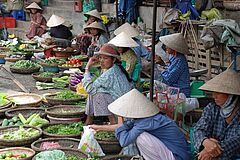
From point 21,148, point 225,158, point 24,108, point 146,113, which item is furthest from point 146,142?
point 24,108

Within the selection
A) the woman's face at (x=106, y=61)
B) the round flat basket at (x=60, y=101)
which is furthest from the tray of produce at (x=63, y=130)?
the round flat basket at (x=60, y=101)

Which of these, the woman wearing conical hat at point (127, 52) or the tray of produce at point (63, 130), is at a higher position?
the woman wearing conical hat at point (127, 52)

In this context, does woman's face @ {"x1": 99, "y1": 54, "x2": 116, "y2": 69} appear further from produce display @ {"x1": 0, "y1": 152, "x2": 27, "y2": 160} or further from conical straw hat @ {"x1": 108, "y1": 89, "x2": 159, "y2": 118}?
produce display @ {"x1": 0, "y1": 152, "x2": 27, "y2": 160}

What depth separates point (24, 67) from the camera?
31.3ft

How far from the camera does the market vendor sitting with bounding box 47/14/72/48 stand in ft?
36.3

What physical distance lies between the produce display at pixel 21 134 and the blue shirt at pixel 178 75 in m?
1.86

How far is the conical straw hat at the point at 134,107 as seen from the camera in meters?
4.46

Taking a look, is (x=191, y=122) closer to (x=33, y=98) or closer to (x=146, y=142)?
(x=146, y=142)

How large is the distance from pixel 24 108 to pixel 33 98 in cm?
68

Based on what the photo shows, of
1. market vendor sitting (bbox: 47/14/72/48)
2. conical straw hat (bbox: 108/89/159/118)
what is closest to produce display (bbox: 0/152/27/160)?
conical straw hat (bbox: 108/89/159/118)

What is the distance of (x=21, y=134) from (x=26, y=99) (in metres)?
1.84

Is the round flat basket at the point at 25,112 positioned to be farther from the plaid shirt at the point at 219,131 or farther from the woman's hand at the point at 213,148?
the woman's hand at the point at 213,148

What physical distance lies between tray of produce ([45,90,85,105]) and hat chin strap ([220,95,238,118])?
3.08m

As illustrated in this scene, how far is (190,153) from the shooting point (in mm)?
4598
